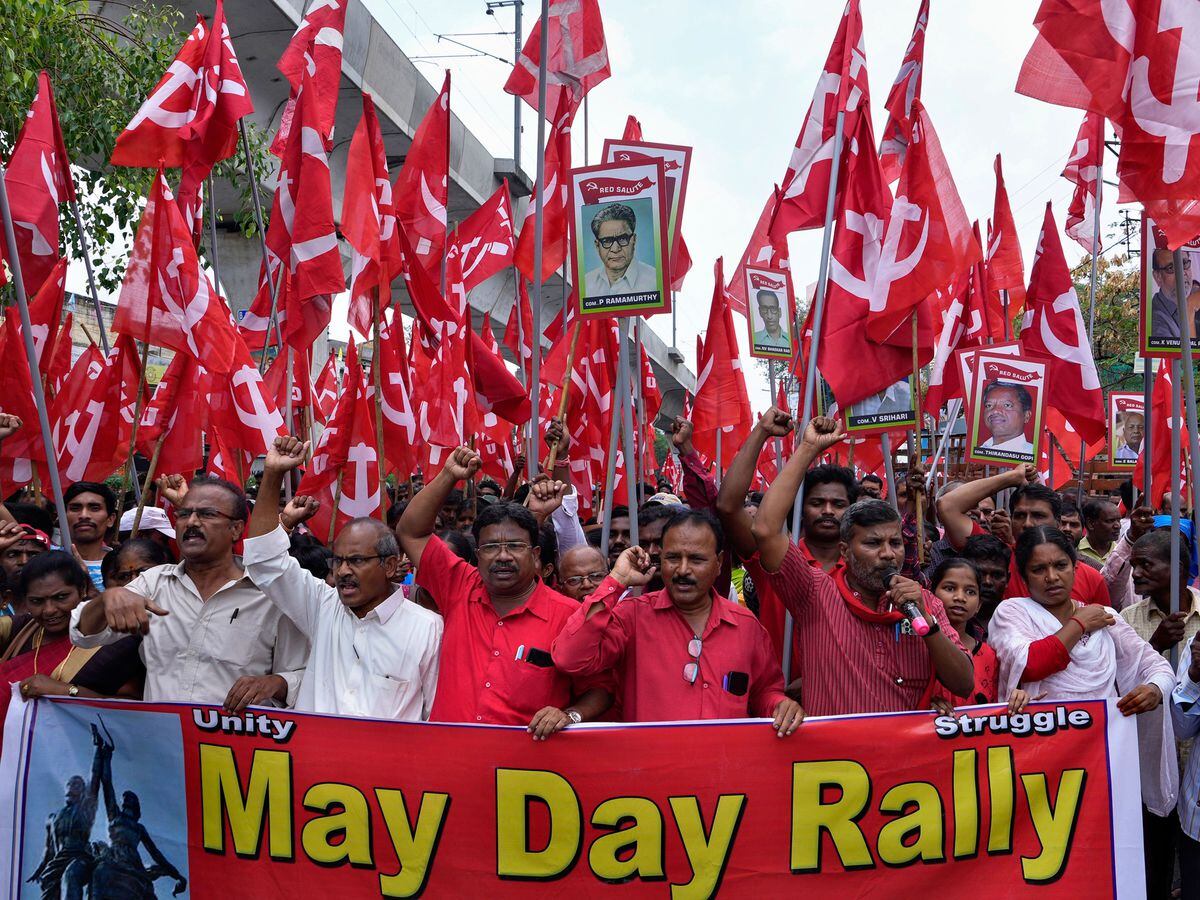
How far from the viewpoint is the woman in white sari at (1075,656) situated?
3.93 meters

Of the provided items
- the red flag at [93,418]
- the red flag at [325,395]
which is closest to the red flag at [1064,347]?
the red flag at [93,418]

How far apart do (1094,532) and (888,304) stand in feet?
9.69

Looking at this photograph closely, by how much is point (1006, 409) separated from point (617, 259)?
94.6 inches

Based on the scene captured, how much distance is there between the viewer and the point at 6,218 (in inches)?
209

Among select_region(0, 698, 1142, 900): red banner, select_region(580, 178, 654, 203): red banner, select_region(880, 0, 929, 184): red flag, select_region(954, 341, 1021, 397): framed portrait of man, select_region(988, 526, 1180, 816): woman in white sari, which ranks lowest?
select_region(0, 698, 1142, 900): red banner

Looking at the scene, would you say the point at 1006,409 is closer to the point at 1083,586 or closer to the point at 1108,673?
the point at 1083,586

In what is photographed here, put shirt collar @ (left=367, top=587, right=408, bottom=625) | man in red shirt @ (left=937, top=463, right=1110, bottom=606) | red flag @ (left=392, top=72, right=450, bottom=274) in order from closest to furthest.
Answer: shirt collar @ (left=367, top=587, right=408, bottom=625) < man in red shirt @ (left=937, top=463, right=1110, bottom=606) < red flag @ (left=392, top=72, right=450, bottom=274)

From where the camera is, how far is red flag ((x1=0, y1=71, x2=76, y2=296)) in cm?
654

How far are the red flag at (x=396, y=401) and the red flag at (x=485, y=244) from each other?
206 cm

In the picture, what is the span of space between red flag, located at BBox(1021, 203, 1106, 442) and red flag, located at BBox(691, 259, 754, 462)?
8.95 ft

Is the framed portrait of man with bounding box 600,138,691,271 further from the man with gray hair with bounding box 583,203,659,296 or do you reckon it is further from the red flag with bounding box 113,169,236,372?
Answer: the red flag with bounding box 113,169,236,372

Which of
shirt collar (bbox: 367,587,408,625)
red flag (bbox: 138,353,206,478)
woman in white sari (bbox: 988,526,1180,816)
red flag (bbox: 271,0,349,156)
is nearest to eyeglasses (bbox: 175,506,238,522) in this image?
shirt collar (bbox: 367,587,408,625)

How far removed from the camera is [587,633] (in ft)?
11.7

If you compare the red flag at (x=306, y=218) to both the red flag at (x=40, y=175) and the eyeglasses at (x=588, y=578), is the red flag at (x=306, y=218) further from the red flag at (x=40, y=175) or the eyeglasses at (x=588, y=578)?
the eyeglasses at (x=588, y=578)
